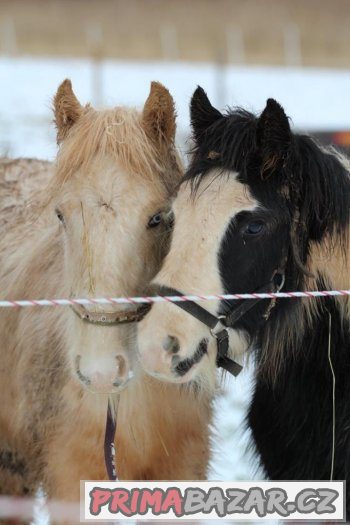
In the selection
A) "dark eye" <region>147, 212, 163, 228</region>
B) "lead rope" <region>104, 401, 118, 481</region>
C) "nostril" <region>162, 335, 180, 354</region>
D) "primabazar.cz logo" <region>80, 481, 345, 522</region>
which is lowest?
"primabazar.cz logo" <region>80, 481, 345, 522</region>

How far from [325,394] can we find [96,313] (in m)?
1.06

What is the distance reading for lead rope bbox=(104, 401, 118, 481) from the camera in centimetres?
353

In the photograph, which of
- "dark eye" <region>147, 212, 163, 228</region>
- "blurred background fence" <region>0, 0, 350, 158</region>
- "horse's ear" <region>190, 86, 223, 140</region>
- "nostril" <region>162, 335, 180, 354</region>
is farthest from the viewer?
"blurred background fence" <region>0, 0, 350, 158</region>

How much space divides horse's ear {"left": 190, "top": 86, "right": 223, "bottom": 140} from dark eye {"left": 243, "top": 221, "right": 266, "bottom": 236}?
0.55 metres

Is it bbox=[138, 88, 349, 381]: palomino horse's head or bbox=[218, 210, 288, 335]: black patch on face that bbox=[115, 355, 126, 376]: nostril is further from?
bbox=[218, 210, 288, 335]: black patch on face

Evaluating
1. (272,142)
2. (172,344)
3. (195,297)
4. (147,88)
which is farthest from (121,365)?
(147,88)

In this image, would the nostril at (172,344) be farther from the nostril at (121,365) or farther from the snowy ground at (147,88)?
the snowy ground at (147,88)

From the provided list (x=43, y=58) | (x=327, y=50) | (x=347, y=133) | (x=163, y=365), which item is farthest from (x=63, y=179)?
(x=327, y=50)

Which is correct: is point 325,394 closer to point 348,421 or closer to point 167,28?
point 348,421

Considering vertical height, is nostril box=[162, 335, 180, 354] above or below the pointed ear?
below

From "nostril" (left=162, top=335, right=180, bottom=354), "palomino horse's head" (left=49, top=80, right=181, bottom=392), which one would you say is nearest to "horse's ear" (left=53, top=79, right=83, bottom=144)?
"palomino horse's head" (left=49, top=80, right=181, bottom=392)

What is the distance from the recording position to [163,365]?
2.97 meters

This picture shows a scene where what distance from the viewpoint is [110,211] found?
3.29m

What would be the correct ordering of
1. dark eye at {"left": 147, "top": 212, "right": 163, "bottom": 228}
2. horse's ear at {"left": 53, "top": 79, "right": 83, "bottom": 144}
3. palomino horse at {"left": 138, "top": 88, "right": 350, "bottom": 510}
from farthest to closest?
horse's ear at {"left": 53, "top": 79, "right": 83, "bottom": 144}
dark eye at {"left": 147, "top": 212, "right": 163, "bottom": 228}
palomino horse at {"left": 138, "top": 88, "right": 350, "bottom": 510}
